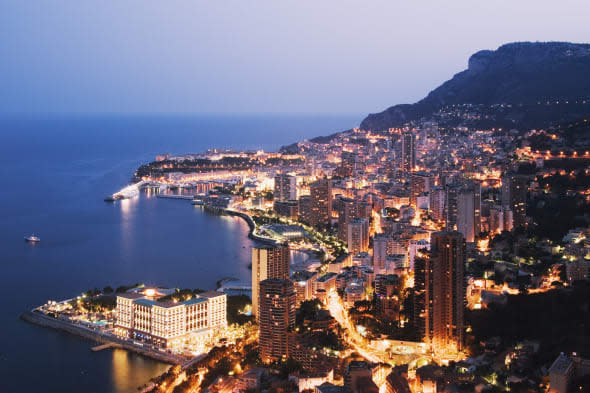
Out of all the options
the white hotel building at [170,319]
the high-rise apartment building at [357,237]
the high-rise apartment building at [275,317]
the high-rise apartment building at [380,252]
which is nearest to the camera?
the high-rise apartment building at [275,317]

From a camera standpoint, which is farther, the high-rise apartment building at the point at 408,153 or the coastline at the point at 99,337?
the high-rise apartment building at the point at 408,153

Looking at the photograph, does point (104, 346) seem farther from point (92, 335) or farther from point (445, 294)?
point (445, 294)

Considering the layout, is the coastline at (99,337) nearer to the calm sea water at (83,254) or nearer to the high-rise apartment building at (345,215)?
the calm sea water at (83,254)

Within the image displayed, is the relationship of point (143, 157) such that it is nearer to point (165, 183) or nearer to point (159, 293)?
point (165, 183)

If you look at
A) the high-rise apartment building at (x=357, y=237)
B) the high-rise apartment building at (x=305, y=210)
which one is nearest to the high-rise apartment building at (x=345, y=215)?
the high-rise apartment building at (x=357, y=237)

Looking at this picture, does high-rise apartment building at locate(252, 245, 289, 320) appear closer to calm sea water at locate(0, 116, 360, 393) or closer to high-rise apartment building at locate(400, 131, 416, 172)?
calm sea water at locate(0, 116, 360, 393)

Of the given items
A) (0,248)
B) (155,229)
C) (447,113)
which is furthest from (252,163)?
(0,248)

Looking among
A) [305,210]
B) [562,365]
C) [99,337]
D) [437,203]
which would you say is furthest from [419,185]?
[562,365]
